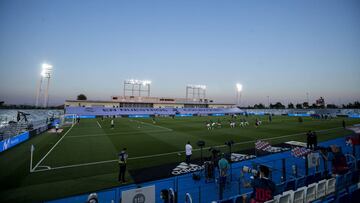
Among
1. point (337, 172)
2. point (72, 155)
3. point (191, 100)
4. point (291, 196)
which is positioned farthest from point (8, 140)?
point (191, 100)

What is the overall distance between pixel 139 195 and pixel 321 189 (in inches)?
262

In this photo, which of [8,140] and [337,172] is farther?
[8,140]

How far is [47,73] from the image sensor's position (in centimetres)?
5741

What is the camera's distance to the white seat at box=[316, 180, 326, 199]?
648 centimetres

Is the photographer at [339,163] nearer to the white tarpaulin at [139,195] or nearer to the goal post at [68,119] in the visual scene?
the white tarpaulin at [139,195]

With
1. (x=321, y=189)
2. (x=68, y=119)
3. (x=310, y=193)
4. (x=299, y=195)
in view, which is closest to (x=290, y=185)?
(x=321, y=189)

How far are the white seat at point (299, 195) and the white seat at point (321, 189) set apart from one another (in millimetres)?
958

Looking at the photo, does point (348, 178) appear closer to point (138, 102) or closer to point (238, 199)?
point (238, 199)

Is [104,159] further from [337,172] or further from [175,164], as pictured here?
[337,172]

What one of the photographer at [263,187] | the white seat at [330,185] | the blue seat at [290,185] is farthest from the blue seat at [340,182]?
the photographer at [263,187]

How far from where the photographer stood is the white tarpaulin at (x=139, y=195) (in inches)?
211

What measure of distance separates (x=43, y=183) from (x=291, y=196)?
12.4 meters

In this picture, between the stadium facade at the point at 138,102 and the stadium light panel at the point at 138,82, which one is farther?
the stadium light panel at the point at 138,82

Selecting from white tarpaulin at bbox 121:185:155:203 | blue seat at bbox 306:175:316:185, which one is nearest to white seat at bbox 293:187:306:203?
blue seat at bbox 306:175:316:185
